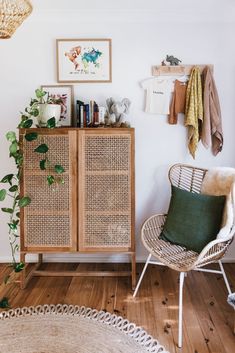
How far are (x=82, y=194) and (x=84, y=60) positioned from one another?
1228mm

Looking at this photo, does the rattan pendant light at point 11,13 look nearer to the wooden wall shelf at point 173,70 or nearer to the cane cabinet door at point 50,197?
the cane cabinet door at point 50,197

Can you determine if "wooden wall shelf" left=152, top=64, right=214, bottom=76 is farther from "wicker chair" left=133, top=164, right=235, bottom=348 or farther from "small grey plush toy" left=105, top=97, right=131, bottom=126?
"wicker chair" left=133, top=164, right=235, bottom=348

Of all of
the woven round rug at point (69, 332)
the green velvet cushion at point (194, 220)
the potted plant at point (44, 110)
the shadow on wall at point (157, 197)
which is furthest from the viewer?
the shadow on wall at point (157, 197)

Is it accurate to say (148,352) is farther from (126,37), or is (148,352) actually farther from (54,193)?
(126,37)

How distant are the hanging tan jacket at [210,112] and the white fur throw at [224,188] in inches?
16.2

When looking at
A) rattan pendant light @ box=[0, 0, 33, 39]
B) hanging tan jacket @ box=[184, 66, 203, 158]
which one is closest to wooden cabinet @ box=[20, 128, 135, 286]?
hanging tan jacket @ box=[184, 66, 203, 158]

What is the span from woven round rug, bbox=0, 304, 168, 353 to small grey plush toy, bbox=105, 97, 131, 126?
4.80 ft

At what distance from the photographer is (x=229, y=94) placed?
9.80ft

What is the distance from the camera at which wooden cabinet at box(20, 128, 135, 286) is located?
2.61 meters

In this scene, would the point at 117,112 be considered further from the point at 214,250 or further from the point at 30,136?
the point at 214,250

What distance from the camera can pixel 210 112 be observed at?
2.89 m

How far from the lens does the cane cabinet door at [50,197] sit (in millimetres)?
2607

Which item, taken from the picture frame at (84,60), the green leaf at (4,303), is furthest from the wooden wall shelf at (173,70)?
the green leaf at (4,303)

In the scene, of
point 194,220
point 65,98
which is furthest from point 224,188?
point 65,98
